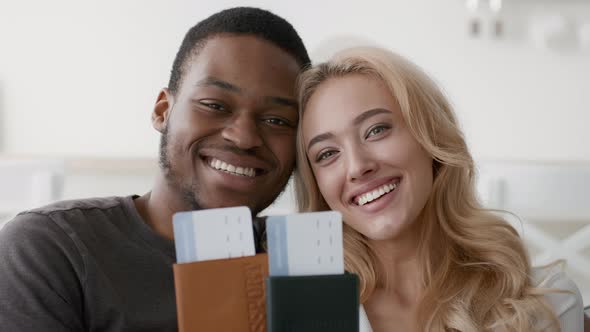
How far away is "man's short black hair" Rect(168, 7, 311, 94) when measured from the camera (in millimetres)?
1256

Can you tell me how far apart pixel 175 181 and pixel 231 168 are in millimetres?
142

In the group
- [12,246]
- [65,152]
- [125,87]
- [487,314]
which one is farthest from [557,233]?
[12,246]

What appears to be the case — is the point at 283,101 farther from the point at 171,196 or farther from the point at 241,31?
the point at 171,196

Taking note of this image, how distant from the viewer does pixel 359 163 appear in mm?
1145

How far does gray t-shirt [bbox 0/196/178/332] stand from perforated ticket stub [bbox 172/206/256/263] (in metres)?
0.38

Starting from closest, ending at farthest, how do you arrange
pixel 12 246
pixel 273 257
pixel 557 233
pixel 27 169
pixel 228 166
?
pixel 273 257 → pixel 12 246 → pixel 228 166 → pixel 27 169 → pixel 557 233

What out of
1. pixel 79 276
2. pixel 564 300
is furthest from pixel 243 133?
pixel 564 300

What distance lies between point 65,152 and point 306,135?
2.14m

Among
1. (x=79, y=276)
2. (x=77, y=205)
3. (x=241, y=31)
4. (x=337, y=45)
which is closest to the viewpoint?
(x=79, y=276)

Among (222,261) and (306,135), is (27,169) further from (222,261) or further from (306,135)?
(222,261)

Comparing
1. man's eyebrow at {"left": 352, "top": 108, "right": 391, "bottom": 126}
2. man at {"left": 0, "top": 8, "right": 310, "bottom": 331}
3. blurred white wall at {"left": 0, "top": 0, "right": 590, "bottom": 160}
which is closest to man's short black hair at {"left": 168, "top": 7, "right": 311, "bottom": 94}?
man at {"left": 0, "top": 8, "right": 310, "bottom": 331}

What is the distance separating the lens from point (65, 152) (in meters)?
3.06

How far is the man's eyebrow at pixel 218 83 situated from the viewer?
1178mm

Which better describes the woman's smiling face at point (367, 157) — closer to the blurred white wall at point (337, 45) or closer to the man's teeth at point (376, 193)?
the man's teeth at point (376, 193)
